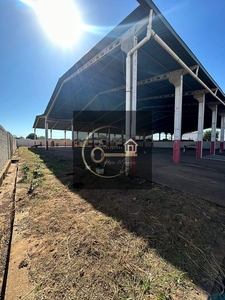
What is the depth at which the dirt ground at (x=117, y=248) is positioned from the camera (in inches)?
47.4

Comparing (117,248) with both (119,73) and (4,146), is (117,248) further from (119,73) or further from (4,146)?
(119,73)

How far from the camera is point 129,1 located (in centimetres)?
417

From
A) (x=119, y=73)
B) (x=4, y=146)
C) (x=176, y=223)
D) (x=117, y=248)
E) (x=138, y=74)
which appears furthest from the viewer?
(x=119, y=73)

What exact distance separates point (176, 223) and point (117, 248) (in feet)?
3.20

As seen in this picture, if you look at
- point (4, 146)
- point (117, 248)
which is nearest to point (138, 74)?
point (4, 146)

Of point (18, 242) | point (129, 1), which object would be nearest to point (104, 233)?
point (18, 242)

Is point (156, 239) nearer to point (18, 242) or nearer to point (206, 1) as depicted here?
point (18, 242)

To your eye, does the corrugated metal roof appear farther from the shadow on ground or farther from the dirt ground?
the dirt ground

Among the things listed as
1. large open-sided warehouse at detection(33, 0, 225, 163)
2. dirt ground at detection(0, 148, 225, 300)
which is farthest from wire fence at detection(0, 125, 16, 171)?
large open-sided warehouse at detection(33, 0, 225, 163)

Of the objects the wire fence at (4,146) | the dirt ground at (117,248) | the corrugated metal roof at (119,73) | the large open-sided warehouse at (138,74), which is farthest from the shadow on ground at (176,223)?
the corrugated metal roof at (119,73)

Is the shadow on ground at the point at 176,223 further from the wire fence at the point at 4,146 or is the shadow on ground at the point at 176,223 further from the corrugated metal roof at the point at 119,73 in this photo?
the corrugated metal roof at the point at 119,73

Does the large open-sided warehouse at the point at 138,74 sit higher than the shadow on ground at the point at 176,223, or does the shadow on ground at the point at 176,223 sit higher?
the large open-sided warehouse at the point at 138,74

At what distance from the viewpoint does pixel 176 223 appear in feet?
6.74

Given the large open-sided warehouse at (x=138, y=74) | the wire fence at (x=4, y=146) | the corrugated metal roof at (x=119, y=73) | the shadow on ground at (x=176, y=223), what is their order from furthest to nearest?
the wire fence at (x=4, y=146), the corrugated metal roof at (x=119, y=73), the large open-sided warehouse at (x=138, y=74), the shadow on ground at (x=176, y=223)
